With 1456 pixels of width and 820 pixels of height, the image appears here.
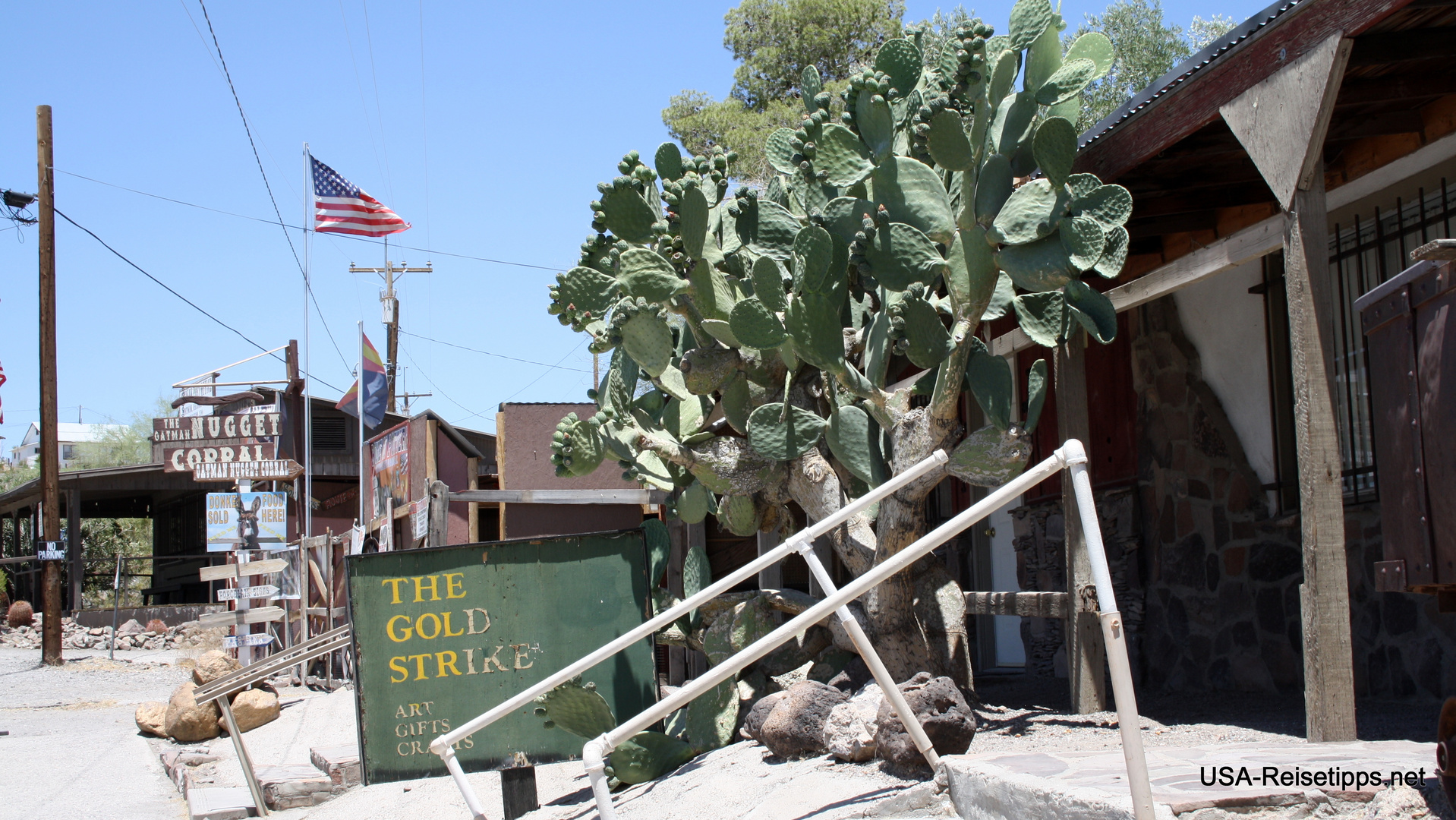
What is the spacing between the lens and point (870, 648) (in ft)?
11.4

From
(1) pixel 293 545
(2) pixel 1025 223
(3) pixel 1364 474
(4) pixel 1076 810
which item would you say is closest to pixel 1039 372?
(2) pixel 1025 223

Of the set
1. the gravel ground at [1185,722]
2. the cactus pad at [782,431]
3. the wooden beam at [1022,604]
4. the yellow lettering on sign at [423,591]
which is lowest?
the gravel ground at [1185,722]

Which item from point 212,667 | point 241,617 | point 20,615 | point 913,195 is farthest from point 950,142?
point 20,615

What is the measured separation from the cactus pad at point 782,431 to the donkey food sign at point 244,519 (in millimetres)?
10914

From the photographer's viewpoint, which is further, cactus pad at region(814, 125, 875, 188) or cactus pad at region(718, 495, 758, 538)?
cactus pad at region(718, 495, 758, 538)

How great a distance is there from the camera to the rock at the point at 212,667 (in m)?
10.5

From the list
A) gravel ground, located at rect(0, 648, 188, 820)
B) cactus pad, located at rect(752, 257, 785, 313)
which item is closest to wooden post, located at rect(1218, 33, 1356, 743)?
cactus pad, located at rect(752, 257, 785, 313)

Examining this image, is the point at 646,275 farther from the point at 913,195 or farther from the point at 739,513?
the point at 739,513

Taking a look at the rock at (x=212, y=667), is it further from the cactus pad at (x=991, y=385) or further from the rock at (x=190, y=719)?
the cactus pad at (x=991, y=385)

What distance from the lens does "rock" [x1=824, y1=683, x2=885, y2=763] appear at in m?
4.33

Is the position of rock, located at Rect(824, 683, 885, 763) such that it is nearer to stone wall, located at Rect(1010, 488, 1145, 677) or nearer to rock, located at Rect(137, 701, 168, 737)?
stone wall, located at Rect(1010, 488, 1145, 677)

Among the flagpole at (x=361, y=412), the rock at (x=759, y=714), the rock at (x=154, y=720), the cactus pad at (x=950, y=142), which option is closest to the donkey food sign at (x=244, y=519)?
the flagpole at (x=361, y=412)

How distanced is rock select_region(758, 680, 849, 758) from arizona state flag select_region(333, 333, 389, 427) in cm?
1390

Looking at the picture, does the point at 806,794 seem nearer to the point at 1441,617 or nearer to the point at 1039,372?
the point at 1039,372
